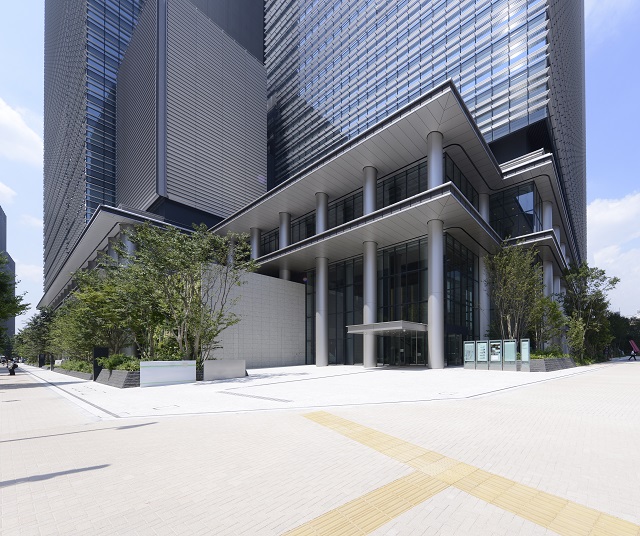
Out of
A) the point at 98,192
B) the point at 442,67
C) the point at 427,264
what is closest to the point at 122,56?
the point at 98,192

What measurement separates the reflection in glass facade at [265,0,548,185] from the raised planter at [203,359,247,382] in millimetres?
33303

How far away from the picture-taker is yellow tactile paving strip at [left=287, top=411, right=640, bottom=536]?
12.4 feet

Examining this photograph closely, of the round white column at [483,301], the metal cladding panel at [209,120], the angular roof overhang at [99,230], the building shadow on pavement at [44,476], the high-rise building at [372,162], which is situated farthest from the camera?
the metal cladding panel at [209,120]

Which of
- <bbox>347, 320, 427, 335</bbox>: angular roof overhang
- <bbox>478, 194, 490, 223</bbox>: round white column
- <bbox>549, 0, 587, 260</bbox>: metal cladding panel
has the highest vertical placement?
<bbox>549, 0, 587, 260</bbox>: metal cladding panel

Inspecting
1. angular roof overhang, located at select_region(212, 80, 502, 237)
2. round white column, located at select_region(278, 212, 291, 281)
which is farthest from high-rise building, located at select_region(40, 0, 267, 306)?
angular roof overhang, located at select_region(212, 80, 502, 237)

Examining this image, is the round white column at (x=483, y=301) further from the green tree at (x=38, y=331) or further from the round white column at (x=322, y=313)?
the green tree at (x=38, y=331)

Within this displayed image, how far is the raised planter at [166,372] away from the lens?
57.9 feet

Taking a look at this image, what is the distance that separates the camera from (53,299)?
285 ft

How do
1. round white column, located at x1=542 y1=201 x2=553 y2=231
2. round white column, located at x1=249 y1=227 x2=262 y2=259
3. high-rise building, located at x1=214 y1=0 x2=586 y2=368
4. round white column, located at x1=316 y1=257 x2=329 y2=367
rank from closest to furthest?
high-rise building, located at x1=214 y1=0 x2=586 y2=368 → round white column, located at x1=316 y1=257 x2=329 y2=367 → round white column, located at x1=542 y1=201 x2=553 y2=231 → round white column, located at x1=249 y1=227 x2=262 y2=259

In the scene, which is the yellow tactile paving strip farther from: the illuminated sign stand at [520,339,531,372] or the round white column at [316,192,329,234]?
the round white column at [316,192,329,234]

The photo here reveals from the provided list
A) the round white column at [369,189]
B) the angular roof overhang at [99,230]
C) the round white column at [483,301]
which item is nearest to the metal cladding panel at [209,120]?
the angular roof overhang at [99,230]

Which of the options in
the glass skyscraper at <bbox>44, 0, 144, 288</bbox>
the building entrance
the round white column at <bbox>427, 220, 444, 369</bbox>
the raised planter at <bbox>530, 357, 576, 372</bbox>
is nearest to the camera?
the raised planter at <bbox>530, 357, 576, 372</bbox>

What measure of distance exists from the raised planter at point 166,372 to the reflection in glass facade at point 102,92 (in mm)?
55168

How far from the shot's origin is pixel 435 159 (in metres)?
25.9
